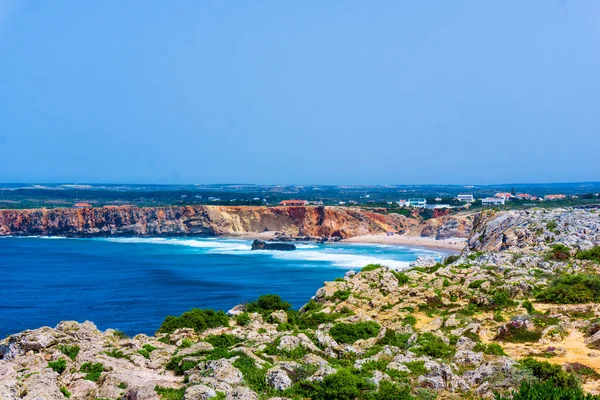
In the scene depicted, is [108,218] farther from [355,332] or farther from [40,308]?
[355,332]

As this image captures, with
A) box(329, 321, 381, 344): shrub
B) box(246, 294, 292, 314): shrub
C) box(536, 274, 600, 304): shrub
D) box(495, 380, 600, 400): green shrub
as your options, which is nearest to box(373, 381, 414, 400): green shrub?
box(495, 380, 600, 400): green shrub

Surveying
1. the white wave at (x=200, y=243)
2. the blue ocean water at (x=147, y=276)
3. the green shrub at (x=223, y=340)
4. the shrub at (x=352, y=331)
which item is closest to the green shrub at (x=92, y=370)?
the green shrub at (x=223, y=340)

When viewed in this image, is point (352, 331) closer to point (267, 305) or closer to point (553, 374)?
point (267, 305)

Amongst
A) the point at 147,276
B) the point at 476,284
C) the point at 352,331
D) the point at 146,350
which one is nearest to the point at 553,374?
the point at 352,331

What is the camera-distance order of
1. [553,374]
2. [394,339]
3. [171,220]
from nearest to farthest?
[553,374] < [394,339] < [171,220]

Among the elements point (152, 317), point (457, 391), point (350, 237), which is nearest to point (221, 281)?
point (152, 317)

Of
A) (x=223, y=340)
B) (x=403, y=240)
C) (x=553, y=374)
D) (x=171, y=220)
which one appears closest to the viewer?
(x=553, y=374)
